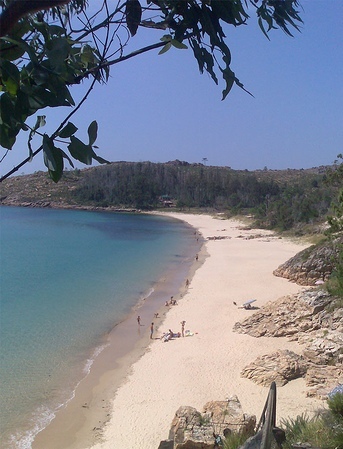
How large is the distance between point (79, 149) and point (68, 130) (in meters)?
0.06

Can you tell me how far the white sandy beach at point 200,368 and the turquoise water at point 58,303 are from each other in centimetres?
169

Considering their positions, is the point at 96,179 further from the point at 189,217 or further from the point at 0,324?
the point at 0,324

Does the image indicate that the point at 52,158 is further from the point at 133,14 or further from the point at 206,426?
the point at 206,426

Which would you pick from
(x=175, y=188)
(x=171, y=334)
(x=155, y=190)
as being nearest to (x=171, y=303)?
(x=171, y=334)

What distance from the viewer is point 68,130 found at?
4.38 ft

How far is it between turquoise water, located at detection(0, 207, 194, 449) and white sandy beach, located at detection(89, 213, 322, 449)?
1.69 m

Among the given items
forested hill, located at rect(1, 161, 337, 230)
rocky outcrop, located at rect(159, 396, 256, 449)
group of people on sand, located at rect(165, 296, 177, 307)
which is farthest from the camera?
forested hill, located at rect(1, 161, 337, 230)

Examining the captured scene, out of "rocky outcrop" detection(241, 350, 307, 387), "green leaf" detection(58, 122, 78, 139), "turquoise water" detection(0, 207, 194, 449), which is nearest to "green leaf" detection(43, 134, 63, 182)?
"green leaf" detection(58, 122, 78, 139)

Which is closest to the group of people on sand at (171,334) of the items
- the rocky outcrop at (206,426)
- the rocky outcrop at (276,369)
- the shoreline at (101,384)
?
the shoreline at (101,384)

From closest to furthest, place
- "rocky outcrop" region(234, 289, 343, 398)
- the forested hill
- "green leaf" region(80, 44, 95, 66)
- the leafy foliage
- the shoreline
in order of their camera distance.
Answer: "green leaf" region(80, 44, 95, 66) → the leafy foliage → the shoreline → "rocky outcrop" region(234, 289, 343, 398) → the forested hill

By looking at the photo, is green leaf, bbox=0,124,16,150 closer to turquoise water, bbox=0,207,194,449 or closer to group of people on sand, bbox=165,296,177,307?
turquoise water, bbox=0,207,194,449

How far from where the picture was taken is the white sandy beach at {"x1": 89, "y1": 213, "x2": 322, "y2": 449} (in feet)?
29.4

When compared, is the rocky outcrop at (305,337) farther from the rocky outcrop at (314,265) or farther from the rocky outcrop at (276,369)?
the rocky outcrop at (314,265)

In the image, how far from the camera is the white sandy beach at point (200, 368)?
8.95 meters
